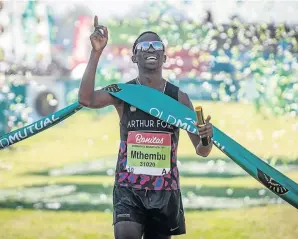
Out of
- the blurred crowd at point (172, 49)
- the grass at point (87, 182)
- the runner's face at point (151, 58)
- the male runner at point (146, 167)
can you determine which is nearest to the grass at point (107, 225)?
the grass at point (87, 182)

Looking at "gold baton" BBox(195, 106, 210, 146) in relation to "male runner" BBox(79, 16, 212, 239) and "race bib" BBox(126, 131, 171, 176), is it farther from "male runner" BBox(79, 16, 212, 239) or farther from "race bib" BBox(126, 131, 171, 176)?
"race bib" BBox(126, 131, 171, 176)

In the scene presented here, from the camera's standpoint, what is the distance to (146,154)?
4.12 m

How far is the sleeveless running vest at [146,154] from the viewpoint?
4090mm

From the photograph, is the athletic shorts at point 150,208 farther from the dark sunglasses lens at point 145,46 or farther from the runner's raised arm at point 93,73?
the dark sunglasses lens at point 145,46

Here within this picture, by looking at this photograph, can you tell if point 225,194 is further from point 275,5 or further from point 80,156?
point 275,5

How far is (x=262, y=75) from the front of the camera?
249 inches

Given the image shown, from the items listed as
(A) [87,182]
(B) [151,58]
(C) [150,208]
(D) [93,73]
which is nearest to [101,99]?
(D) [93,73]

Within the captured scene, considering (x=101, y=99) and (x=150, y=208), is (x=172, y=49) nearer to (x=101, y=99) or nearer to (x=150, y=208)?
(x=101, y=99)

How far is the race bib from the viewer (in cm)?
410

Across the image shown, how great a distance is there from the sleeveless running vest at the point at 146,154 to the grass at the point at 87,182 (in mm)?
2025

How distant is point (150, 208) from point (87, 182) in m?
2.19

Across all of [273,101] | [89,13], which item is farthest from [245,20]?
[89,13]

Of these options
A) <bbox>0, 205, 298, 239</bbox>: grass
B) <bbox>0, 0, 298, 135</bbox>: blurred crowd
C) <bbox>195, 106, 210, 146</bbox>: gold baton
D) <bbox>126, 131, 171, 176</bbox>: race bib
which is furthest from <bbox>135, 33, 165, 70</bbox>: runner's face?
<bbox>0, 205, 298, 239</bbox>: grass

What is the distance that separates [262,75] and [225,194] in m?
1.09
